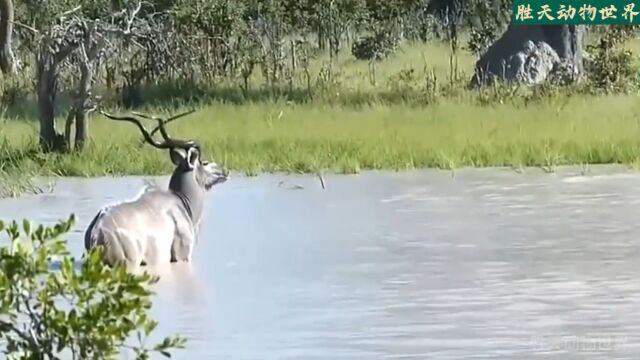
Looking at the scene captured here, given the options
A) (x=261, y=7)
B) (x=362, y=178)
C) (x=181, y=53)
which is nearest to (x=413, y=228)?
(x=362, y=178)

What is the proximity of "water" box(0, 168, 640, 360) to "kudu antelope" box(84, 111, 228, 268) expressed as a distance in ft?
0.54

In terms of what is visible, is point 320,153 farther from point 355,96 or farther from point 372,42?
point 372,42

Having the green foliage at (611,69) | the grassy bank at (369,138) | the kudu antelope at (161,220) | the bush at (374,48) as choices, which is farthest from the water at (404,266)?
the bush at (374,48)

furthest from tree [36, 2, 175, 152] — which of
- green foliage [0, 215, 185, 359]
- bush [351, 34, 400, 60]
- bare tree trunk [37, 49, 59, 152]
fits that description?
green foliage [0, 215, 185, 359]

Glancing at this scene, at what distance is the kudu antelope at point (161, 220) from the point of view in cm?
836

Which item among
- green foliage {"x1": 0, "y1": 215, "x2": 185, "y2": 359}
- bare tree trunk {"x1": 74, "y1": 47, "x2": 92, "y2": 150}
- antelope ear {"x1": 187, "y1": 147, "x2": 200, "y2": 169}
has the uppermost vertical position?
green foliage {"x1": 0, "y1": 215, "x2": 185, "y2": 359}

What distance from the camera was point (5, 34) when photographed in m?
22.3

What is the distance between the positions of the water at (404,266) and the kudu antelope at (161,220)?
17 cm

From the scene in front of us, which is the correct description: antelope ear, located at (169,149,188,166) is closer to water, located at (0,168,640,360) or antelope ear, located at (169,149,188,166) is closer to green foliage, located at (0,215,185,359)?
water, located at (0,168,640,360)

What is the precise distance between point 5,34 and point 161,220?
1404 cm

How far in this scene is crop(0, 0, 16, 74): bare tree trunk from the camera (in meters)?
21.6

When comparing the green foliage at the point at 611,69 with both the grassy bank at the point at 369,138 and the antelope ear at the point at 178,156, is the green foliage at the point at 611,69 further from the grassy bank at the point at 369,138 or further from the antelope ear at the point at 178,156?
the antelope ear at the point at 178,156

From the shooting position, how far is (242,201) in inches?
462

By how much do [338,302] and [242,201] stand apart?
4.10 m
